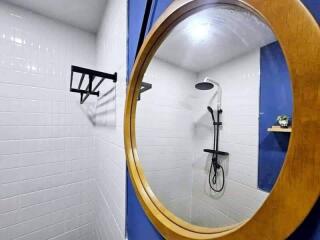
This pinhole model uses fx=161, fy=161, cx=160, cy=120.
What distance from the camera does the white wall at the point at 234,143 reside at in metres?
0.30

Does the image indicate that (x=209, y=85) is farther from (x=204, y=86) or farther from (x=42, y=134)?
(x=42, y=134)

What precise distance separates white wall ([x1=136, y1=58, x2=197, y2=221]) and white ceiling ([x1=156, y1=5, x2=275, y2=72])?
0.05 metres

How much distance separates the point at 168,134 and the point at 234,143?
0.27m

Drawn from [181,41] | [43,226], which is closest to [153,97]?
[181,41]

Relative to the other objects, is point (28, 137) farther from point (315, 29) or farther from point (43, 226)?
point (315, 29)

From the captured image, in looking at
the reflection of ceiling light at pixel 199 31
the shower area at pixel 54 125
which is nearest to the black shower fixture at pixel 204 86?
the reflection of ceiling light at pixel 199 31

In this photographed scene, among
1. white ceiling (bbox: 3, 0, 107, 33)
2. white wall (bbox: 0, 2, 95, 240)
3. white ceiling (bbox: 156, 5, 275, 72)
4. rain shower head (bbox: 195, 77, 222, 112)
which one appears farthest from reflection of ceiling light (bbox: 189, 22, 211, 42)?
white wall (bbox: 0, 2, 95, 240)

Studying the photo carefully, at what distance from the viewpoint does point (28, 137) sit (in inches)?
54.2

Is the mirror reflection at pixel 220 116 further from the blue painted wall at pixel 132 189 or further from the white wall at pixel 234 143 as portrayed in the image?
the blue painted wall at pixel 132 189

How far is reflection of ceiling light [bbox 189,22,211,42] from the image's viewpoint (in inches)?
15.9

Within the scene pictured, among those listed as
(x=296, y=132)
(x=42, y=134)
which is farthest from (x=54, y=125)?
(x=296, y=132)

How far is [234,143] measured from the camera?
341mm

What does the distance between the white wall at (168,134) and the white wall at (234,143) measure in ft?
0.19

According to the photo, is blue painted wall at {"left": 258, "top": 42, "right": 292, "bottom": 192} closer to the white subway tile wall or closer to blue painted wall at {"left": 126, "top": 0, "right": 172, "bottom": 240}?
the white subway tile wall
